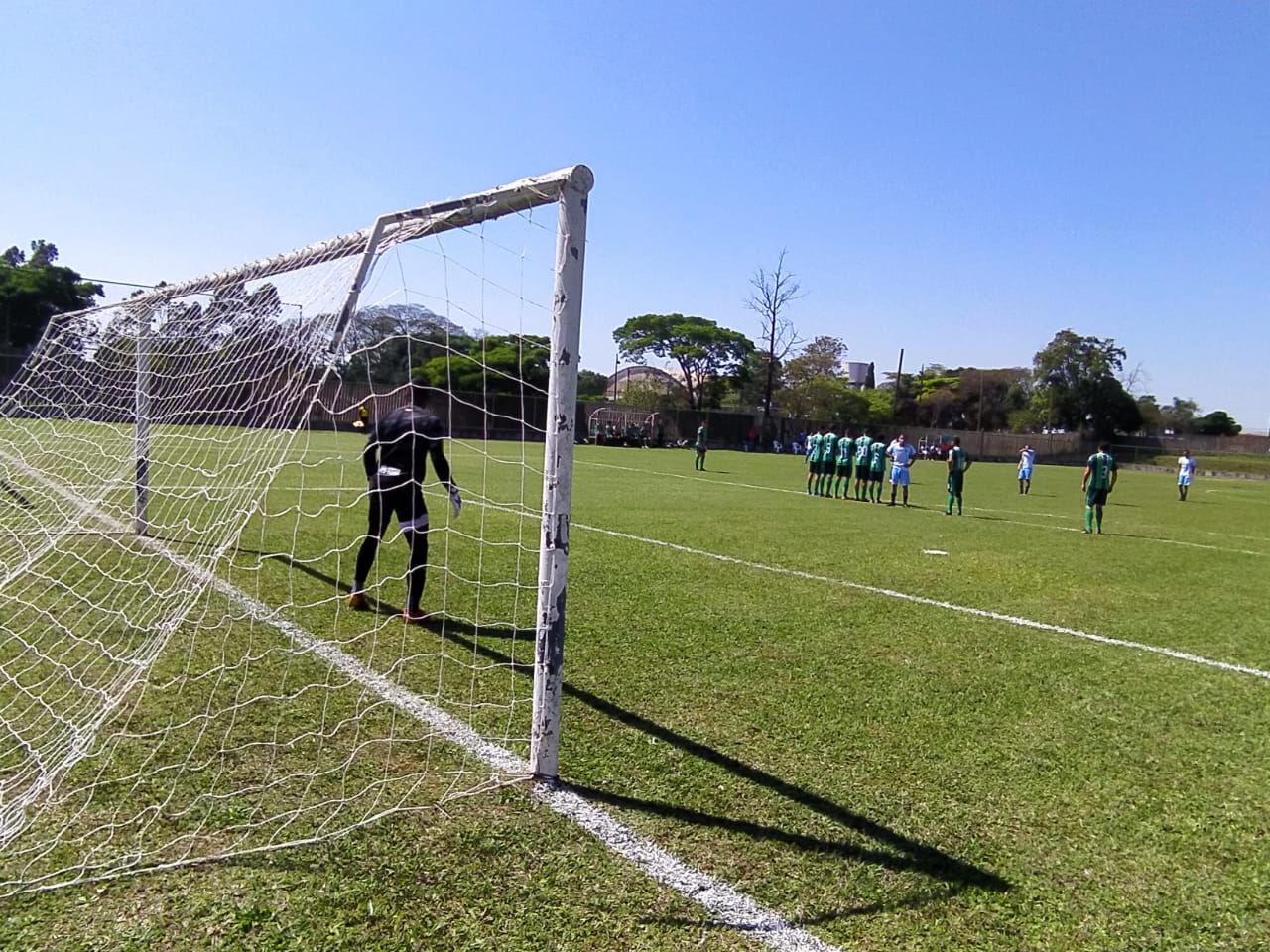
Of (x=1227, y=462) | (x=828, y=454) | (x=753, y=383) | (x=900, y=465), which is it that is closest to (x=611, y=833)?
(x=900, y=465)

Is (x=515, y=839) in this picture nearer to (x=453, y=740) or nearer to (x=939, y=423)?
(x=453, y=740)

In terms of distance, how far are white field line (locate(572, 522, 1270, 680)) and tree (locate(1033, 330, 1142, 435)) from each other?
232ft

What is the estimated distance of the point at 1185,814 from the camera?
3486 millimetres

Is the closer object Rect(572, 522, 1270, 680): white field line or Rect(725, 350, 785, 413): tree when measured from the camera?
Rect(572, 522, 1270, 680): white field line

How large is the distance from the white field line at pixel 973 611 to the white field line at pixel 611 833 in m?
4.72

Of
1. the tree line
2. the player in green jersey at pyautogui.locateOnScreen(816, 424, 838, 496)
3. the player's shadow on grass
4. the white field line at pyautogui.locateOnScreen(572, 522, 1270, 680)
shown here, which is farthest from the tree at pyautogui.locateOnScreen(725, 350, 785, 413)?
the player's shadow on grass

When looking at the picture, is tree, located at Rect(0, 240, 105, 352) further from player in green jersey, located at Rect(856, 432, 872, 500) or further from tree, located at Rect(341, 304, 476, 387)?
tree, located at Rect(341, 304, 476, 387)

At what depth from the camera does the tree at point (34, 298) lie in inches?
1463

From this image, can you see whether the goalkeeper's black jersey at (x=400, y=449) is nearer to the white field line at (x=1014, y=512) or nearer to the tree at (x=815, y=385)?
the white field line at (x=1014, y=512)

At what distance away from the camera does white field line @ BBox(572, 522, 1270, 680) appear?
592 centimetres

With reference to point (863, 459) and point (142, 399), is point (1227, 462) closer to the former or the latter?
point (863, 459)

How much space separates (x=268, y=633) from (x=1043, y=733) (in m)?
4.42

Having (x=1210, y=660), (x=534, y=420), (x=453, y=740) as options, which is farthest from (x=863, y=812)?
(x=1210, y=660)

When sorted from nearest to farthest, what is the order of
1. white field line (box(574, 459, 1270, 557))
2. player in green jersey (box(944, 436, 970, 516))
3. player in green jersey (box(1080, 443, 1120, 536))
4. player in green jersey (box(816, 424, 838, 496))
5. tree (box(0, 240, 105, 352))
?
white field line (box(574, 459, 1270, 557))
player in green jersey (box(1080, 443, 1120, 536))
player in green jersey (box(944, 436, 970, 516))
player in green jersey (box(816, 424, 838, 496))
tree (box(0, 240, 105, 352))
